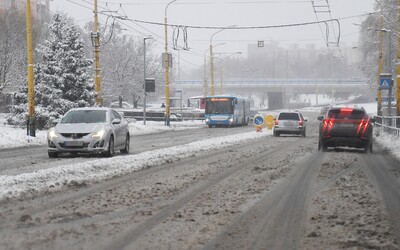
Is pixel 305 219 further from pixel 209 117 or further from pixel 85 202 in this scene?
pixel 209 117

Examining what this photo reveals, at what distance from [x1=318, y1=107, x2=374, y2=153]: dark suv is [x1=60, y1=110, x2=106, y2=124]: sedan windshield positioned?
761cm

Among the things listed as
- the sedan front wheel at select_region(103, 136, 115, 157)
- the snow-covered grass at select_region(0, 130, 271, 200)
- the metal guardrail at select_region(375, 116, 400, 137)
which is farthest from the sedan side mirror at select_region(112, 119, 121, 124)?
the metal guardrail at select_region(375, 116, 400, 137)

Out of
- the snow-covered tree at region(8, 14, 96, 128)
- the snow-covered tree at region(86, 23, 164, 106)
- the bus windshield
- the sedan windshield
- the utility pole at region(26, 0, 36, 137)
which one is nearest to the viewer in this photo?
the sedan windshield

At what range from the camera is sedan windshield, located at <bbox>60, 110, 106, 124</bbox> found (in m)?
19.6

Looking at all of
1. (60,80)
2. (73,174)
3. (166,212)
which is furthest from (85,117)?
(60,80)

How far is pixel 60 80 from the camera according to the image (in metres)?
39.2

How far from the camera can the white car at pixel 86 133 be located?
60.3 ft

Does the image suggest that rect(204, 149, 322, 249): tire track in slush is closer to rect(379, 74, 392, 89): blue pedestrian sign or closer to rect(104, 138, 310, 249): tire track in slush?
rect(104, 138, 310, 249): tire track in slush

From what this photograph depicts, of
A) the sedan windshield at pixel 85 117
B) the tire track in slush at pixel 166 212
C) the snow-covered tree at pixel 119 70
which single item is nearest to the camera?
the tire track in slush at pixel 166 212

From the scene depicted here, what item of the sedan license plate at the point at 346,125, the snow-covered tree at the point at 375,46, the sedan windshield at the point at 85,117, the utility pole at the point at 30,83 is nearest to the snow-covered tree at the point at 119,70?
the snow-covered tree at the point at 375,46

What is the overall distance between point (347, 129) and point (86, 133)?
8.92m

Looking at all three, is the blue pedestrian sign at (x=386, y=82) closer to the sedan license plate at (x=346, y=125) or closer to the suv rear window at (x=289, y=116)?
the suv rear window at (x=289, y=116)

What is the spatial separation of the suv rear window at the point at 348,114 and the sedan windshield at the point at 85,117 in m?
A: 7.95

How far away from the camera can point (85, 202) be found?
9.52 metres
